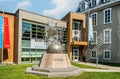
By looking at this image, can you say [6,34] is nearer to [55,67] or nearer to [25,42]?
[25,42]

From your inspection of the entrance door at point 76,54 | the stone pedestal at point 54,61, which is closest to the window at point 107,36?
the entrance door at point 76,54

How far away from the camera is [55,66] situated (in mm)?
17094

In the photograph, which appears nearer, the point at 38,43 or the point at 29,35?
the point at 29,35

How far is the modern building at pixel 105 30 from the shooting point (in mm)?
35406

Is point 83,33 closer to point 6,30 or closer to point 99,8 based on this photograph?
point 99,8

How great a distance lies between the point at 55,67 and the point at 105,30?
75.7 ft

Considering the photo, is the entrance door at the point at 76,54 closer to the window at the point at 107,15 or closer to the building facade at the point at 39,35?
the building facade at the point at 39,35

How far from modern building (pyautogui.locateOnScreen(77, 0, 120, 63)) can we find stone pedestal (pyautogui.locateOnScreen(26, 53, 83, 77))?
64.5 feet

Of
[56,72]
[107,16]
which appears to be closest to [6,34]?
[56,72]

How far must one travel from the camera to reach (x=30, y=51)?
32.6 meters

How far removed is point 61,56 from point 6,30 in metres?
15.1

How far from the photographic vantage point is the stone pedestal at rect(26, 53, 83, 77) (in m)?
15.6

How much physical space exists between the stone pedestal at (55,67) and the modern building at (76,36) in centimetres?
2193

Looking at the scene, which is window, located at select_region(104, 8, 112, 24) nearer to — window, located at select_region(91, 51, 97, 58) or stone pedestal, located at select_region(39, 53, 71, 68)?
window, located at select_region(91, 51, 97, 58)
